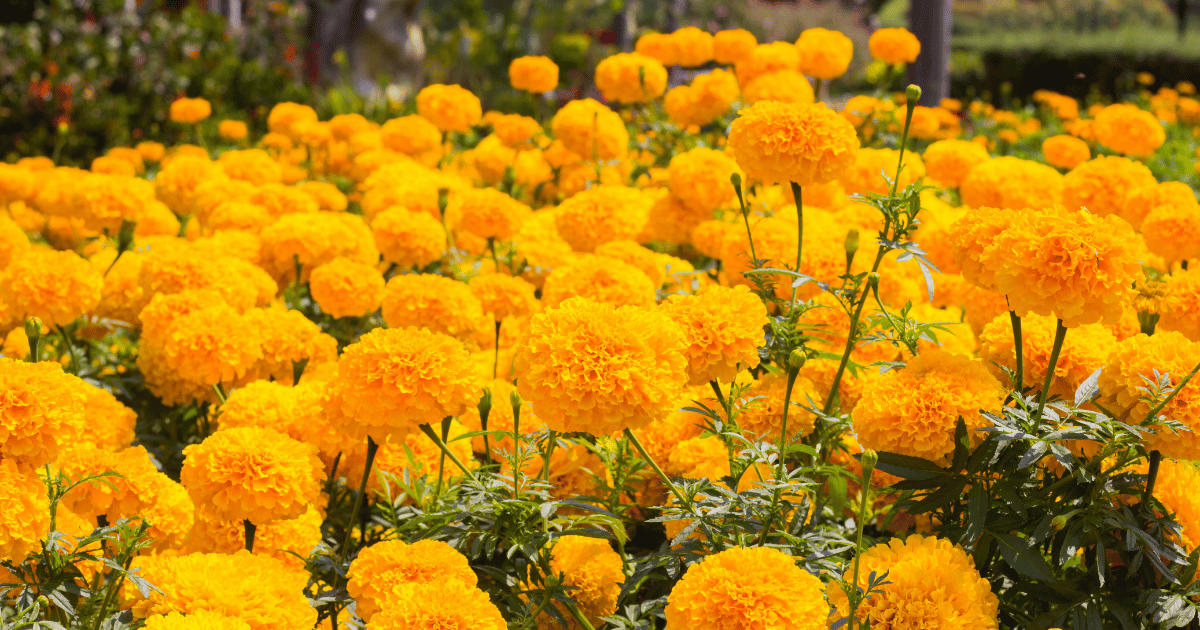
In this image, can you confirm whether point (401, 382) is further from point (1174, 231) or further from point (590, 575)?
point (1174, 231)

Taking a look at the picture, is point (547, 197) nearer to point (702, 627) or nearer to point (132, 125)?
point (702, 627)

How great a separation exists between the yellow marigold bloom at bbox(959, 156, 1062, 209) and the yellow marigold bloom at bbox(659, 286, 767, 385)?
4.97 feet

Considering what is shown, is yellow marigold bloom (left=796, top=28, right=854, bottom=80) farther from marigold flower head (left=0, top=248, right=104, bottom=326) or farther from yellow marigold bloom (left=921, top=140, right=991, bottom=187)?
marigold flower head (left=0, top=248, right=104, bottom=326)

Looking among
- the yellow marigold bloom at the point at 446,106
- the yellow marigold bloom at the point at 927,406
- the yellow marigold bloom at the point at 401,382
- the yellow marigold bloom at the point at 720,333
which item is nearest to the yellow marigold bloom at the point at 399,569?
the yellow marigold bloom at the point at 401,382

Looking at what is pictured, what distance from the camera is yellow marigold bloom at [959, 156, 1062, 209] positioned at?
289 centimetres

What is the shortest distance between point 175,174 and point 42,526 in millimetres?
2337

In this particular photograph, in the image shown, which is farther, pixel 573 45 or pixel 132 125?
pixel 573 45

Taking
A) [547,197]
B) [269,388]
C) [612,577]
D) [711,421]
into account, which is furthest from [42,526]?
[547,197]

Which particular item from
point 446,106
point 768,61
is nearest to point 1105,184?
point 768,61

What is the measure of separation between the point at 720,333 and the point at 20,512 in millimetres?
1042

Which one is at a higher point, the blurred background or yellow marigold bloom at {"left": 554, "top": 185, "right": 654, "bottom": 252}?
yellow marigold bloom at {"left": 554, "top": 185, "right": 654, "bottom": 252}

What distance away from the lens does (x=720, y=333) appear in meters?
1.62

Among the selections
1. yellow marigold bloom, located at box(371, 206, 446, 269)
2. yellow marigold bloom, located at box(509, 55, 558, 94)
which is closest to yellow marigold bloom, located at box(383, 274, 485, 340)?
yellow marigold bloom, located at box(371, 206, 446, 269)

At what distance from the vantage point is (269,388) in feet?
6.77
